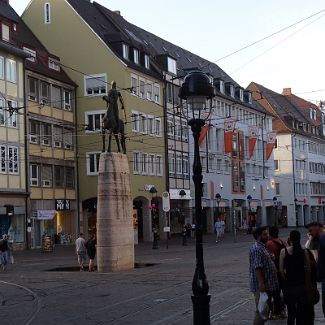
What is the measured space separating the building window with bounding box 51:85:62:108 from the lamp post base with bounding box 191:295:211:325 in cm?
4380

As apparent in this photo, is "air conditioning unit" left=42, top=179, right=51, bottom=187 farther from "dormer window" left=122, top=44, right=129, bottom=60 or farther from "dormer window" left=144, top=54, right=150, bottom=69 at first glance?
"dormer window" left=144, top=54, right=150, bottom=69

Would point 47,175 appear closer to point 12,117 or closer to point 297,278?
point 12,117

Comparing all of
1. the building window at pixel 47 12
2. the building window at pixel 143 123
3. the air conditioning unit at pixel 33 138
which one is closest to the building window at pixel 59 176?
the air conditioning unit at pixel 33 138

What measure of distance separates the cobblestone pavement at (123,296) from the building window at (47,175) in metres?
23.7

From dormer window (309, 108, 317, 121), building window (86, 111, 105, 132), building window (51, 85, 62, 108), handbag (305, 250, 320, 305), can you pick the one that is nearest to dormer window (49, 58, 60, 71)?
building window (51, 85, 62, 108)

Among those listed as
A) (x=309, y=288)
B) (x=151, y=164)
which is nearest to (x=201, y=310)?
(x=309, y=288)

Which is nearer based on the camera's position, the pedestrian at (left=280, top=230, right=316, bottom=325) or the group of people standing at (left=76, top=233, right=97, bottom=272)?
the pedestrian at (left=280, top=230, right=316, bottom=325)

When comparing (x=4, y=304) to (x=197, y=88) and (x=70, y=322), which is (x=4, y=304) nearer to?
(x=70, y=322)

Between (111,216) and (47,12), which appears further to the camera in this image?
(47,12)

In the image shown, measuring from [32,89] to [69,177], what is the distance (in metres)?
8.40

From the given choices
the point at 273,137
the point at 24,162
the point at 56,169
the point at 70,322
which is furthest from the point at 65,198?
the point at 70,322

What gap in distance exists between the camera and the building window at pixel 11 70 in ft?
153

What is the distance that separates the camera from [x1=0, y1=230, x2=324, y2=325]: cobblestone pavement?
520 inches

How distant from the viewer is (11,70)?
47.1 metres
